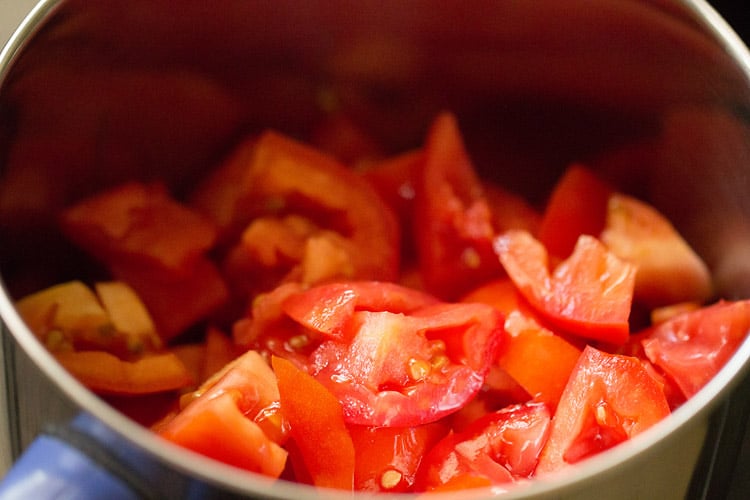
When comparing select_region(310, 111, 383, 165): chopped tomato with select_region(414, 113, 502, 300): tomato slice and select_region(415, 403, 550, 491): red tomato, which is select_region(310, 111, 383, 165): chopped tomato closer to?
select_region(414, 113, 502, 300): tomato slice

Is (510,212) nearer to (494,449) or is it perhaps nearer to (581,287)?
(581,287)

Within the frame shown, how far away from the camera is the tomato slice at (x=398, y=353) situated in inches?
30.5

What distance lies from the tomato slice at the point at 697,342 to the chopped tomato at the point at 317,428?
31 cm

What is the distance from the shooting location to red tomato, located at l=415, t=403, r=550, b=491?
0.74m

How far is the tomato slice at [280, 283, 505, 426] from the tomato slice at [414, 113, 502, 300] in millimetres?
147

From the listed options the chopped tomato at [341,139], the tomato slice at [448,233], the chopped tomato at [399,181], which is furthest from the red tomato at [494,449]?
the chopped tomato at [341,139]

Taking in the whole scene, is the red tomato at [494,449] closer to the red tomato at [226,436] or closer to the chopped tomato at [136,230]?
the red tomato at [226,436]

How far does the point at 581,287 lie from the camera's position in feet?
2.93

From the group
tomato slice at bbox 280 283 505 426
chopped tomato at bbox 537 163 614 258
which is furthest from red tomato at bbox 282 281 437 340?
chopped tomato at bbox 537 163 614 258

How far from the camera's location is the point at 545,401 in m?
0.82

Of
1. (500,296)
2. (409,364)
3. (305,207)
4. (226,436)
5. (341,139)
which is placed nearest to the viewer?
(226,436)

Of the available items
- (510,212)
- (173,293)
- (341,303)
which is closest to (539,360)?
(341,303)

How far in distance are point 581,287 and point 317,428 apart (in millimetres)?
317

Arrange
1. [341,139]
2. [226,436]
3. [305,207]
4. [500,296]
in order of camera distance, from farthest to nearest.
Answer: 1. [341,139]
2. [305,207]
3. [500,296]
4. [226,436]
